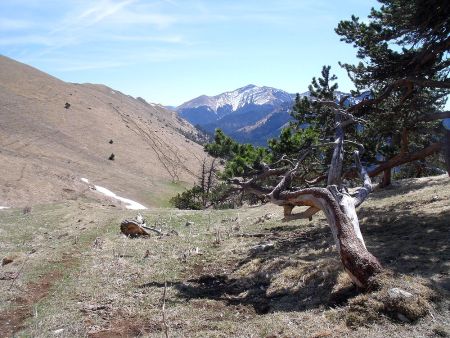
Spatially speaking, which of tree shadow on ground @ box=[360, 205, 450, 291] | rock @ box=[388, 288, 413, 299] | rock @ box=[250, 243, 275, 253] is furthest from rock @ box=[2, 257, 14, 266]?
rock @ box=[388, 288, 413, 299]

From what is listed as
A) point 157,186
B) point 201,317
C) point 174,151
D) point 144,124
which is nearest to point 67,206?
point 201,317

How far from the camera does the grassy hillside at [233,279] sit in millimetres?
7672

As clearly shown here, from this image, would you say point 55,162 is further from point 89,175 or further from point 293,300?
point 293,300

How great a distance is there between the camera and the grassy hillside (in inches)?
302

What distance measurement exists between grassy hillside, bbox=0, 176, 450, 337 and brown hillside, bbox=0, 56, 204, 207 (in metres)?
28.0

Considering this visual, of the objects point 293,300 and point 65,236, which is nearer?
point 293,300

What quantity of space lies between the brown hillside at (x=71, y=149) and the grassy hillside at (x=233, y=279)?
2802 centimetres

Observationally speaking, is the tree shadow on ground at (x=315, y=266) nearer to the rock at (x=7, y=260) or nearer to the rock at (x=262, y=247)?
the rock at (x=262, y=247)

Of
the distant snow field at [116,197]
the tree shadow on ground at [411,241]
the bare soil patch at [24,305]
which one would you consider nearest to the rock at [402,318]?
the tree shadow on ground at [411,241]

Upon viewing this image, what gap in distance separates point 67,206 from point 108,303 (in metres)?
23.6

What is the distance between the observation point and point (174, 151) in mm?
126312

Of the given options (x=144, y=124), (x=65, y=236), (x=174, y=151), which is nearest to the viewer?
(x=65, y=236)

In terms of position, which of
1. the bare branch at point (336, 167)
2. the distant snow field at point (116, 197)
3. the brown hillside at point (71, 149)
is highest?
the bare branch at point (336, 167)

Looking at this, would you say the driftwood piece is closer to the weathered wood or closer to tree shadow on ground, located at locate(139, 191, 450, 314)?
tree shadow on ground, located at locate(139, 191, 450, 314)
